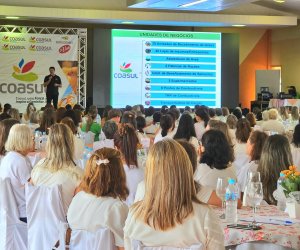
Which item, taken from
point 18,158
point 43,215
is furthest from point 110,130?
point 43,215

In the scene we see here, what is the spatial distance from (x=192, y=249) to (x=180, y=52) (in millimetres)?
16340

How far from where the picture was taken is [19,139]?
231 inches

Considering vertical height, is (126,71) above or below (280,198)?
above

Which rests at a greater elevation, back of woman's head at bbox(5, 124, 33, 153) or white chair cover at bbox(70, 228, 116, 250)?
back of woman's head at bbox(5, 124, 33, 153)

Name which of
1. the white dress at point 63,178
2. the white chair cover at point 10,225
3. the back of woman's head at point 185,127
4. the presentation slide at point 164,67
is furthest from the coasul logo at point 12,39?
the white dress at point 63,178

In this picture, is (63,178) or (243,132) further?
(243,132)

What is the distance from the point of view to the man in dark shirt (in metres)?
17.3

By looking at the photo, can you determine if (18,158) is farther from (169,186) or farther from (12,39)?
(12,39)

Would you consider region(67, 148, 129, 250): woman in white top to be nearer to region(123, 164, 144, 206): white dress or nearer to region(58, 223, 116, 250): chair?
region(58, 223, 116, 250): chair

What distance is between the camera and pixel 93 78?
18.9 metres

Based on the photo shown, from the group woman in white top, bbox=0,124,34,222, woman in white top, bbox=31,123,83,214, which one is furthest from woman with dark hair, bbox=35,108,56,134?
woman in white top, bbox=31,123,83,214

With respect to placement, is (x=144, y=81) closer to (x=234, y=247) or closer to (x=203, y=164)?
(x=203, y=164)

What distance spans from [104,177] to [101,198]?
5.0 inches

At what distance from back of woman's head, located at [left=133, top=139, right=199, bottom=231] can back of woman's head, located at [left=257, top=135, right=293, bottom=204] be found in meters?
1.97
